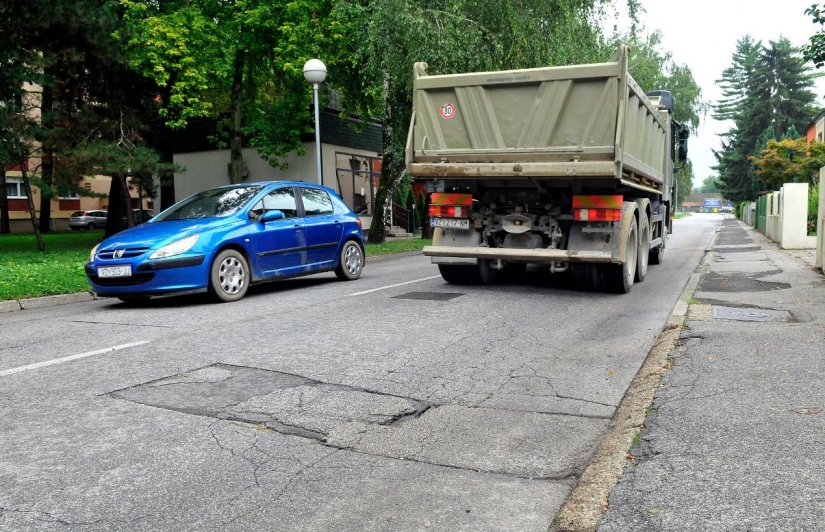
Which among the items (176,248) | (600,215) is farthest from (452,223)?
(176,248)

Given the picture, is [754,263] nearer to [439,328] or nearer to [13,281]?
[439,328]

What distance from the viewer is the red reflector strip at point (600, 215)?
9.38m

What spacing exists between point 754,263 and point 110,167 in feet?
53.6

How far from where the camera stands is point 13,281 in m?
11.0

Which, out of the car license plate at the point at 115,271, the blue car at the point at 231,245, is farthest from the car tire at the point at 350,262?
the car license plate at the point at 115,271

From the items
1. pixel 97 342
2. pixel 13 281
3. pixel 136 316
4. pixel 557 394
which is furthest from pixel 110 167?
pixel 557 394

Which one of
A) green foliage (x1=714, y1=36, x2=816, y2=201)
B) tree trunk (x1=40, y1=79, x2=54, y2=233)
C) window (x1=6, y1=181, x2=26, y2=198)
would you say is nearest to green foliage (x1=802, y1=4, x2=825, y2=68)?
tree trunk (x1=40, y1=79, x2=54, y2=233)

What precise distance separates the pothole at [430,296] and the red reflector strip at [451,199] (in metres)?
1.33

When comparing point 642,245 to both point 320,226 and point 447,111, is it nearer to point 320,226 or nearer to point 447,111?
point 447,111

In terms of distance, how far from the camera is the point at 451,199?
1038cm

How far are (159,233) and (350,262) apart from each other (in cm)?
365

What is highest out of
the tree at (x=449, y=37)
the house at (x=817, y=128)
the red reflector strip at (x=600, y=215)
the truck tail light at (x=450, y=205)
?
the house at (x=817, y=128)

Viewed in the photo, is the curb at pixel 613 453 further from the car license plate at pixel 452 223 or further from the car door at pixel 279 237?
the car door at pixel 279 237

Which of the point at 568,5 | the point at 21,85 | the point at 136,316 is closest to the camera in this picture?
the point at 136,316
